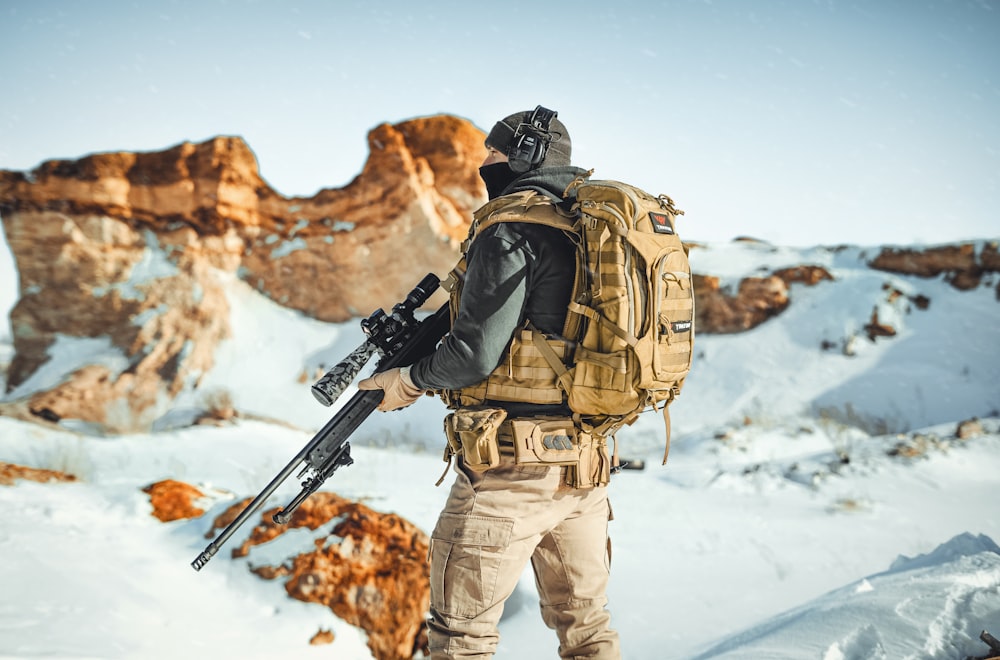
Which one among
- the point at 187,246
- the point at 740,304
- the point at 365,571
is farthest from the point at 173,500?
the point at 740,304

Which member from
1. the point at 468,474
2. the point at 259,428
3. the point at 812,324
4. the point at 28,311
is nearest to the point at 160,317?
the point at 28,311

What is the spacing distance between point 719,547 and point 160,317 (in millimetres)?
10471

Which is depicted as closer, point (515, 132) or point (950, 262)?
point (515, 132)

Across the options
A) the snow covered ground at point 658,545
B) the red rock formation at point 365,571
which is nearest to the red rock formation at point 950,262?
the snow covered ground at point 658,545

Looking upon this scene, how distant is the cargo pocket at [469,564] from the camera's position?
4.99ft

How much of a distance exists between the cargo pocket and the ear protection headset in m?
1.00

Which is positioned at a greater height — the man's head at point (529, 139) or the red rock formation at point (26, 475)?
the man's head at point (529, 139)

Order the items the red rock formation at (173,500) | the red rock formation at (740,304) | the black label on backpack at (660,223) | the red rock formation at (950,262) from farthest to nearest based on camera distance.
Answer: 1. the red rock formation at (740,304)
2. the red rock formation at (950,262)
3. the red rock formation at (173,500)
4. the black label on backpack at (660,223)

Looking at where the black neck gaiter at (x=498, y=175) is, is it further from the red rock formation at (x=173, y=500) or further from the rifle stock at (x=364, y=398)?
the red rock formation at (x=173, y=500)

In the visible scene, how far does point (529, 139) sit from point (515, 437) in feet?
2.80

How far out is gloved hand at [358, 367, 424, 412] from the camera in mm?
1747

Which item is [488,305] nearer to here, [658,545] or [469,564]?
[469,564]

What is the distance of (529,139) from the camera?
69.8 inches

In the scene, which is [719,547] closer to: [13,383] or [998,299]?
[998,299]
